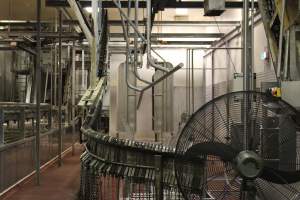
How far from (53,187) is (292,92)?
164 inches

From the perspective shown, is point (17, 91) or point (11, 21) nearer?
point (11, 21)

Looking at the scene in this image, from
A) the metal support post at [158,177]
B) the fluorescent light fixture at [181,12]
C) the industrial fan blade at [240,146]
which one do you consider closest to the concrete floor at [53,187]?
the metal support post at [158,177]

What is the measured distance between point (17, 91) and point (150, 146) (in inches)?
390

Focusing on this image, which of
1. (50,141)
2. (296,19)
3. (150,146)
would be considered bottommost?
(50,141)

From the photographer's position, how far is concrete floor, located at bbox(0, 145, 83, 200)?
5.41m

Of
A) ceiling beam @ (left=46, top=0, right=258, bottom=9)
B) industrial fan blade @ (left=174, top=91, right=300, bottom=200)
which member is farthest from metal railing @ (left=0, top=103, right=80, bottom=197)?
industrial fan blade @ (left=174, top=91, right=300, bottom=200)

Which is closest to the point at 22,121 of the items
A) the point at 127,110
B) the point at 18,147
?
the point at 18,147

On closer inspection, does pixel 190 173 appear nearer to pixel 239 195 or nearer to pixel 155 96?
pixel 239 195

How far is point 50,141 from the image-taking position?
8.39m

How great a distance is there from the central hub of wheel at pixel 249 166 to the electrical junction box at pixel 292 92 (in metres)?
1.14

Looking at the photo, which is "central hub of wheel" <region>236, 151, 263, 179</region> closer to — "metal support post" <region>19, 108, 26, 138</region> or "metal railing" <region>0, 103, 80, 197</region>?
"metal railing" <region>0, 103, 80, 197</region>

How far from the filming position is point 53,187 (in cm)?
602

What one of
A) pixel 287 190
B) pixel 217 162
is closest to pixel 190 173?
pixel 217 162

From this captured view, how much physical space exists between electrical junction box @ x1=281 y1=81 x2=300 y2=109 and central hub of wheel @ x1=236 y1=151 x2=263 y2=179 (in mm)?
1140
